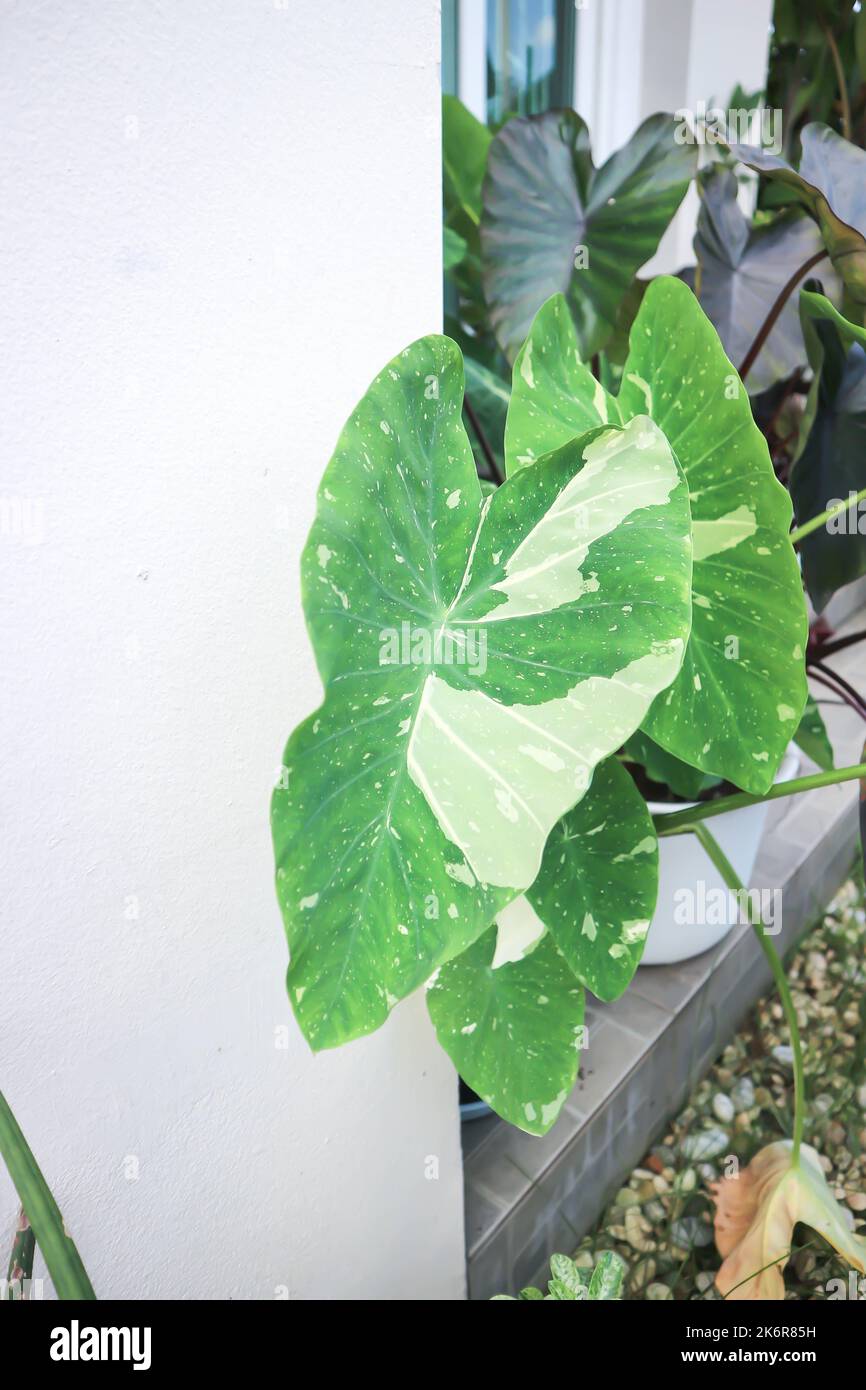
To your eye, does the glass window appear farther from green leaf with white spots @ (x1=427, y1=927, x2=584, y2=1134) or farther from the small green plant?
the small green plant

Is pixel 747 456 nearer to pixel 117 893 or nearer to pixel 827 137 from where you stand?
pixel 827 137

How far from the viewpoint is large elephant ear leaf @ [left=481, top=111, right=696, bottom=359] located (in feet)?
3.00

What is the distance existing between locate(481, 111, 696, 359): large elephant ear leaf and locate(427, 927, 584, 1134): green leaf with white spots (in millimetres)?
654

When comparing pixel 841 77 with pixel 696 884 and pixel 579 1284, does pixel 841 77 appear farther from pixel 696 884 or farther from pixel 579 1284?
pixel 579 1284

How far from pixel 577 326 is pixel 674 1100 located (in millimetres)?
1055

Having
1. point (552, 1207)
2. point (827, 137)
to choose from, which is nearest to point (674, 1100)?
point (552, 1207)

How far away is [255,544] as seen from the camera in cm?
63

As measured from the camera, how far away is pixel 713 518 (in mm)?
610

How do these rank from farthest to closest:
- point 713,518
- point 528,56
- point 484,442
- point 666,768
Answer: point 528,56, point 484,442, point 666,768, point 713,518

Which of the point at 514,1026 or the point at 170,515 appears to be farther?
the point at 514,1026

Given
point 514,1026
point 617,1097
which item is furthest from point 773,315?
point 617,1097

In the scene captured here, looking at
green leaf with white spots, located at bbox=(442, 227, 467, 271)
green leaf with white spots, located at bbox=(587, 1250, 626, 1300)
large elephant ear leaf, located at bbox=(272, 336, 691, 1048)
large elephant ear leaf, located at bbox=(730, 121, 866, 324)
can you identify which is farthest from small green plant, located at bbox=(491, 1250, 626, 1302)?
green leaf with white spots, located at bbox=(442, 227, 467, 271)

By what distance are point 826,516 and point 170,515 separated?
558 mm

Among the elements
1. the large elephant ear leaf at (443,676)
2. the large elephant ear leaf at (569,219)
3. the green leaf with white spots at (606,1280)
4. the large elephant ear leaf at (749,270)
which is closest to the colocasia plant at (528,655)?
the large elephant ear leaf at (443,676)
